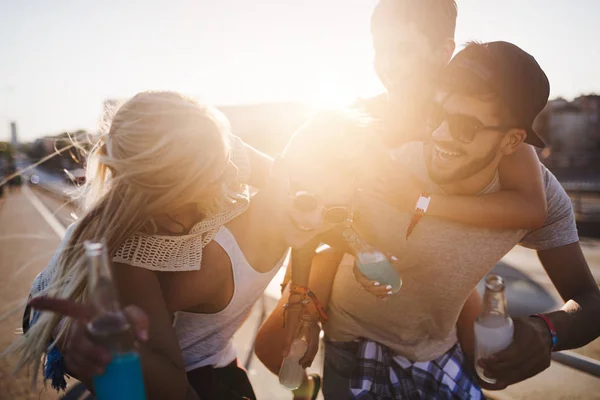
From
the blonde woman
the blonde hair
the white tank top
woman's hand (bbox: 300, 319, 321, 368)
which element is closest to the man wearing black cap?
woman's hand (bbox: 300, 319, 321, 368)

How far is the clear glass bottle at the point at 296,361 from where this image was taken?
1.86 metres

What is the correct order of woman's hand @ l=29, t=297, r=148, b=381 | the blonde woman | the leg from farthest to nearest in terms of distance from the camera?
the leg < the blonde woman < woman's hand @ l=29, t=297, r=148, b=381

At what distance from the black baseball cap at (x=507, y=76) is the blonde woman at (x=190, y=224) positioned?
457mm

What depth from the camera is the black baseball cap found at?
61.4 inches

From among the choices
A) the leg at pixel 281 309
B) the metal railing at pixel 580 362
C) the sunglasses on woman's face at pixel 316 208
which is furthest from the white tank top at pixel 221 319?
the metal railing at pixel 580 362

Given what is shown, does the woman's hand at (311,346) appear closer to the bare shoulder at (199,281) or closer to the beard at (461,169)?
the bare shoulder at (199,281)

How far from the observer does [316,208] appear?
1757 mm

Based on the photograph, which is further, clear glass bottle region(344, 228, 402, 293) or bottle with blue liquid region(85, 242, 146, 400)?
clear glass bottle region(344, 228, 402, 293)

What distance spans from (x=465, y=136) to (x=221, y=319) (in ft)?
3.95

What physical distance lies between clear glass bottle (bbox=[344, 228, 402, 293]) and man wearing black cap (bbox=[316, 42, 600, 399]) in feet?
0.19

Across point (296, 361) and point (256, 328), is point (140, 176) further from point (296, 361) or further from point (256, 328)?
point (256, 328)

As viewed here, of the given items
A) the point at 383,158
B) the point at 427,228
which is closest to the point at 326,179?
the point at 383,158

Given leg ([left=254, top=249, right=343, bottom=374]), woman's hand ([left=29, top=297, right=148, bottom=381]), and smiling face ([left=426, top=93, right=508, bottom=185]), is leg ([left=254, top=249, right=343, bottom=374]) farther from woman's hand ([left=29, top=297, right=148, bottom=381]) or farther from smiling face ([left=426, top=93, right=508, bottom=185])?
woman's hand ([left=29, top=297, right=148, bottom=381])

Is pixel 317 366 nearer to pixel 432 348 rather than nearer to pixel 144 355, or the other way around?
pixel 432 348
